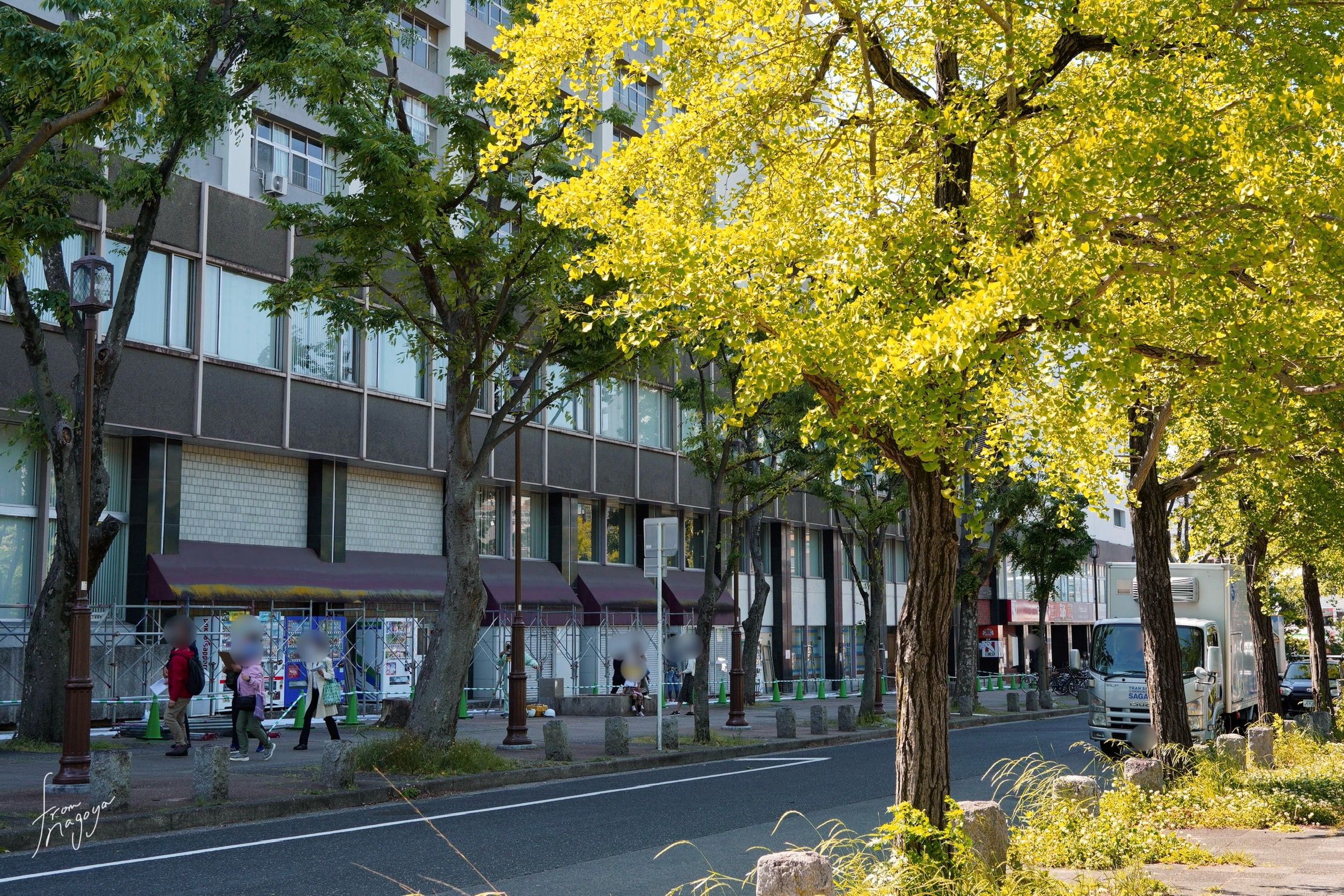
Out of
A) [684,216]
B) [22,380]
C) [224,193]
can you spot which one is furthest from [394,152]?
[224,193]

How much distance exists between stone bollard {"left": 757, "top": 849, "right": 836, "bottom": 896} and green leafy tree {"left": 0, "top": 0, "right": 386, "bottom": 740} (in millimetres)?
12751

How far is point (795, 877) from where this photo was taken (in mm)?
6078

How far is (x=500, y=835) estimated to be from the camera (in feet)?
39.0

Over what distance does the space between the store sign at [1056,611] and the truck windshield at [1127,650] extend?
41.0 metres

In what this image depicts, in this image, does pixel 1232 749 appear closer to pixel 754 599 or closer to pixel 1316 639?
pixel 1316 639

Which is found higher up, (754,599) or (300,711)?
(754,599)

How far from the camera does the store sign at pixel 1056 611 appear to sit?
68875mm

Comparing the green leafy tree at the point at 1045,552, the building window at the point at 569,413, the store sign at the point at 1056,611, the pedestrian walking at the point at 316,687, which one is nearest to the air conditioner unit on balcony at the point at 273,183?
the building window at the point at 569,413

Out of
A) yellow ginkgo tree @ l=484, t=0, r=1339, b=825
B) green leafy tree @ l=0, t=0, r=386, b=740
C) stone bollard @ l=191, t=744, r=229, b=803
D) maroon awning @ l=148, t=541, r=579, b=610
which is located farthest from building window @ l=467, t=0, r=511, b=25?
yellow ginkgo tree @ l=484, t=0, r=1339, b=825

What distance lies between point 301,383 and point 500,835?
61.0 feet

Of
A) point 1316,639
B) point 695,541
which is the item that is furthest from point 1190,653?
point 695,541

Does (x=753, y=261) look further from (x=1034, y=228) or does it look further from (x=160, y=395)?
(x=160, y=395)

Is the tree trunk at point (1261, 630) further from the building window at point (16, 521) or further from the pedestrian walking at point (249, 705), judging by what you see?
the building window at point (16, 521)

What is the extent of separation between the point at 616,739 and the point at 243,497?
12.0m
